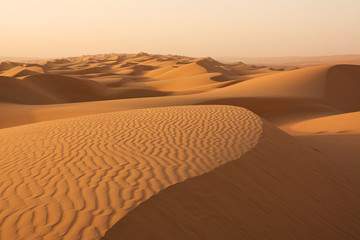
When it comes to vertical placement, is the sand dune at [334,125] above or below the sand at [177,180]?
below

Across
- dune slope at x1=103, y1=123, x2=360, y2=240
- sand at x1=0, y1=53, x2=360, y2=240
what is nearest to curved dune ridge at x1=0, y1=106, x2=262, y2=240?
sand at x1=0, y1=53, x2=360, y2=240

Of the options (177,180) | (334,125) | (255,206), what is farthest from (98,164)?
(334,125)

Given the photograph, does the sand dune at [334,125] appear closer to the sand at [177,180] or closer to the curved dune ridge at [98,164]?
the sand at [177,180]

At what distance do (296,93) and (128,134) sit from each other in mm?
16699

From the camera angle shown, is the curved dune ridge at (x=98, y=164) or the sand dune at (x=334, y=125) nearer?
the curved dune ridge at (x=98, y=164)

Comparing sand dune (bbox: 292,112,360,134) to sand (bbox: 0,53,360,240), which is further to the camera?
sand dune (bbox: 292,112,360,134)

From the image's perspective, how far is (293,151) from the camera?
271 inches

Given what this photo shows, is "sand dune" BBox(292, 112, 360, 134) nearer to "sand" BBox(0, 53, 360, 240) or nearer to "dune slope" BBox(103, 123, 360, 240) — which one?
"sand" BBox(0, 53, 360, 240)

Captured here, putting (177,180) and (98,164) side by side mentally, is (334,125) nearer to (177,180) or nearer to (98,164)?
(177,180)

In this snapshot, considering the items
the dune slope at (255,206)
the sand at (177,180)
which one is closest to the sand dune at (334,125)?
the sand at (177,180)

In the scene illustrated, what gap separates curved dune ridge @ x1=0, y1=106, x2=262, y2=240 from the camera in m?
3.31

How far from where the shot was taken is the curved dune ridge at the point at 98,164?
10.8ft

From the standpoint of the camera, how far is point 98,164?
16.0 ft

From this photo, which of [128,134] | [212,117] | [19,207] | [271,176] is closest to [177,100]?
[212,117]
